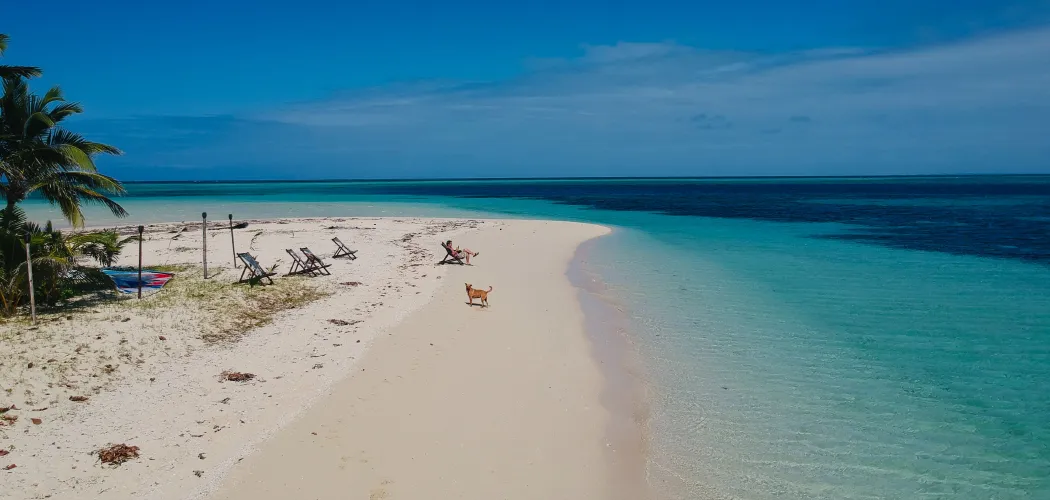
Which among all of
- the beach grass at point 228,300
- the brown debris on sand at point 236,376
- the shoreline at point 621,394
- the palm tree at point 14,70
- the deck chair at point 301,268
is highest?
the palm tree at point 14,70

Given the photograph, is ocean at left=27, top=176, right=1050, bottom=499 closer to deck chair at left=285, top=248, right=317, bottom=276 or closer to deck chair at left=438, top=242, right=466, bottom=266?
deck chair at left=438, top=242, right=466, bottom=266

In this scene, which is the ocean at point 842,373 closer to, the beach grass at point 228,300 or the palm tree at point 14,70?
the beach grass at point 228,300

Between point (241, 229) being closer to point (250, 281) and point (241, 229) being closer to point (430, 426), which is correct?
point (250, 281)

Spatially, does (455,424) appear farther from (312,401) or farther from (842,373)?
(842,373)

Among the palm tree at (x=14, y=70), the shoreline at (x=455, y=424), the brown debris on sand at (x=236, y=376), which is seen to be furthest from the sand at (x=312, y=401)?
the palm tree at (x=14, y=70)

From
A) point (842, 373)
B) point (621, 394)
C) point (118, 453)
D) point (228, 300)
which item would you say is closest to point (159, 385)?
point (118, 453)

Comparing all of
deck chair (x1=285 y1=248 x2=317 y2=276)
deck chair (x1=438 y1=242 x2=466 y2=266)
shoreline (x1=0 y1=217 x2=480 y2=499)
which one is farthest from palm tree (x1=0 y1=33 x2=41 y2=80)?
deck chair (x1=438 y1=242 x2=466 y2=266)
